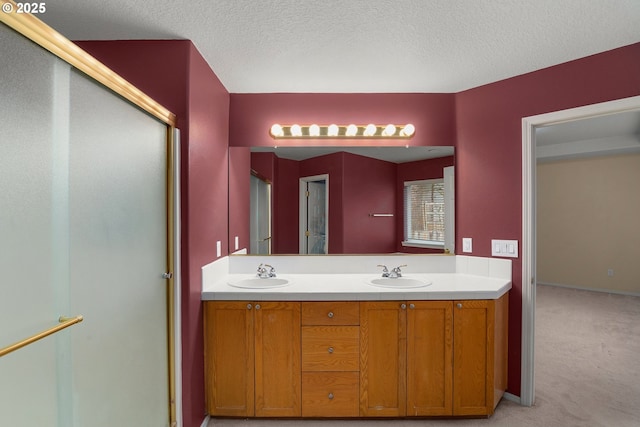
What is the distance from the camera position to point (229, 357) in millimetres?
1916

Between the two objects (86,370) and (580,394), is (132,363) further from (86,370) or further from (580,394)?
(580,394)

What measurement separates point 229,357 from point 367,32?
2.01 meters

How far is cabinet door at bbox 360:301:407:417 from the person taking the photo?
74.8 inches

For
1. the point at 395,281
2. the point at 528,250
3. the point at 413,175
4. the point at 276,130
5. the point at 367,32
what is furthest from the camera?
the point at 413,175

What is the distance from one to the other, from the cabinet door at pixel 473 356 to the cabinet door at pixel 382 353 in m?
0.32

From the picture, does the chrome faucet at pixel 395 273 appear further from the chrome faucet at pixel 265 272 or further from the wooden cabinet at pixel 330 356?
the chrome faucet at pixel 265 272

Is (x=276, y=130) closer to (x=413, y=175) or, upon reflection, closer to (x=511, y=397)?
(x=413, y=175)

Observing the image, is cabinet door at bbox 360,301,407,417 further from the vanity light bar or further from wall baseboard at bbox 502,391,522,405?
the vanity light bar

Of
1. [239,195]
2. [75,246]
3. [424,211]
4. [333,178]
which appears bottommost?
[75,246]

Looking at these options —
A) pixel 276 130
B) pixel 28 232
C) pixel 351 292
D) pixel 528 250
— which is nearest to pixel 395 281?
pixel 351 292

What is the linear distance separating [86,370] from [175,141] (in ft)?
3.60

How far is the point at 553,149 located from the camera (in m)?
4.95

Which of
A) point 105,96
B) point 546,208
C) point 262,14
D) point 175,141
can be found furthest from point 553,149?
point 105,96

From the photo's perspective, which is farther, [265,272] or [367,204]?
[367,204]
